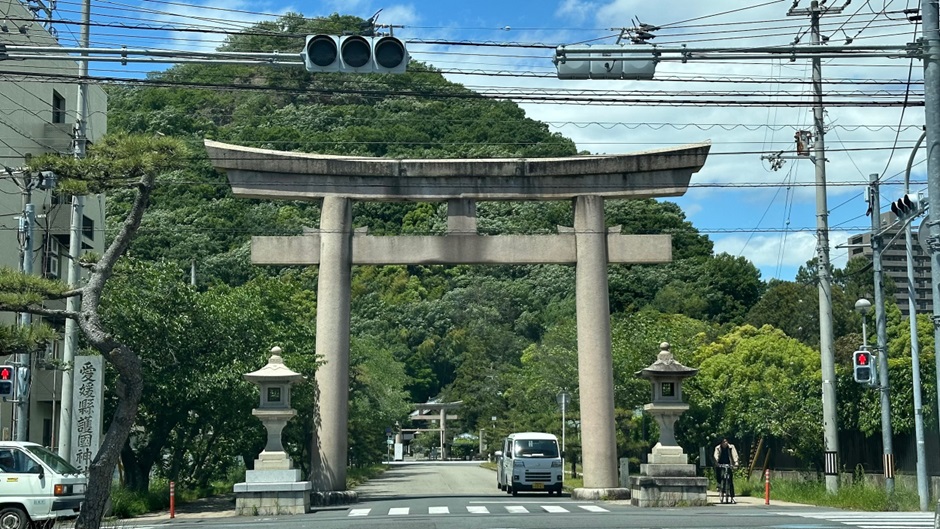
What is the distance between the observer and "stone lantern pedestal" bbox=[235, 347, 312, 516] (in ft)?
83.0

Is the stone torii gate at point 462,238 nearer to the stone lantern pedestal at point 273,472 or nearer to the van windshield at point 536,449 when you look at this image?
the stone lantern pedestal at point 273,472

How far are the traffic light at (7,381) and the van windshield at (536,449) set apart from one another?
1578 centimetres

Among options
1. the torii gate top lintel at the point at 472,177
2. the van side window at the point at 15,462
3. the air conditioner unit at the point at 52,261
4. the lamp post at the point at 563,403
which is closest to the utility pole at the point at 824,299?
the torii gate top lintel at the point at 472,177

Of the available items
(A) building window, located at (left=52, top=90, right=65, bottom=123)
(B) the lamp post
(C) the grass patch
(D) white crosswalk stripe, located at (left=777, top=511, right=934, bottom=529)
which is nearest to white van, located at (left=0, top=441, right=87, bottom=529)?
(D) white crosswalk stripe, located at (left=777, top=511, right=934, bottom=529)

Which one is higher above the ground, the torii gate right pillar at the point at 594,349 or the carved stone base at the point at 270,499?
the torii gate right pillar at the point at 594,349

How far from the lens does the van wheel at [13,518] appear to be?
19.7 m

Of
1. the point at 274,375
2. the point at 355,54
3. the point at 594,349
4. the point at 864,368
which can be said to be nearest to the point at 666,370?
the point at 594,349

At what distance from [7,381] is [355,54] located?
13.9 m

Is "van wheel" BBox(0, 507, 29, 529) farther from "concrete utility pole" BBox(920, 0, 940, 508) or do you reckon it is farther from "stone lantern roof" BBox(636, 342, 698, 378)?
"concrete utility pole" BBox(920, 0, 940, 508)

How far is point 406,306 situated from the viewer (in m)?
94.8

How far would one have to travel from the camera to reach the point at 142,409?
97.9ft

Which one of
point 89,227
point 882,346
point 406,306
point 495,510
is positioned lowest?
point 495,510

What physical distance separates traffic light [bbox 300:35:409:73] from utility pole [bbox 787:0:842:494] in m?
15.8

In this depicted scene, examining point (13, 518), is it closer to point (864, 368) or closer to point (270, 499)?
point (270, 499)
